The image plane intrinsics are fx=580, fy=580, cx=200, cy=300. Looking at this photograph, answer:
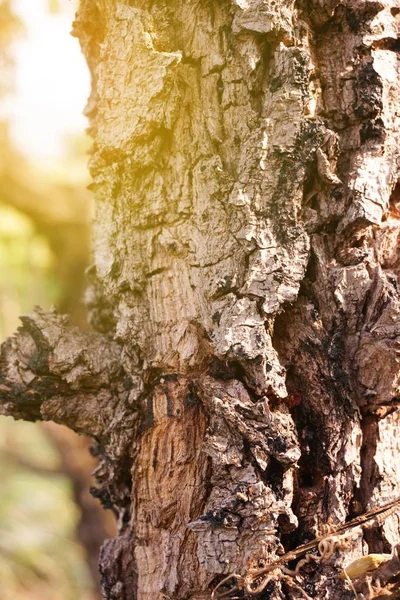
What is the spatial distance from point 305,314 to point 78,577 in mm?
7761

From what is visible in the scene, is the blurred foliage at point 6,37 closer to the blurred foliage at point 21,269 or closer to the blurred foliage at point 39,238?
the blurred foliage at point 39,238

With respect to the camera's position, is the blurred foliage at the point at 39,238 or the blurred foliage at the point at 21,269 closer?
the blurred foliage at the point at 39,238

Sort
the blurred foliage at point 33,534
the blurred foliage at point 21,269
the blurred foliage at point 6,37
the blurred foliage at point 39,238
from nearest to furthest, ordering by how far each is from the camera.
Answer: the blurred foliage at point 6,37 < the blurred foliage at point 39,238 < the blurred foliage at point 21,269 < the blurred foliage at point 33,534

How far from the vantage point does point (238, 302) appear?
1037mm

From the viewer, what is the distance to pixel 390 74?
113cm

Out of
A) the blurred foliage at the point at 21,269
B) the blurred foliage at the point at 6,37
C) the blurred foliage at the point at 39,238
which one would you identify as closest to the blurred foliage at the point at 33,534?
the blurred foliage at the point at 39,238

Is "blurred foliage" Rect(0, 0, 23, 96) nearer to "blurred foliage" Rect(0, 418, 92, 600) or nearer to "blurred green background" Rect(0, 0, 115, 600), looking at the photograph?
"blurred green background" Rect(0, 0, 115, 600)

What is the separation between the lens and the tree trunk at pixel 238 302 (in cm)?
100

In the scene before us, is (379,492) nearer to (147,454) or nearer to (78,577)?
(147,454)

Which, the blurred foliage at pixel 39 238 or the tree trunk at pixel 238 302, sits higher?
the blurred foliage at pixel 39 238

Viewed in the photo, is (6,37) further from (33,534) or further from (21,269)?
A: (33,534)

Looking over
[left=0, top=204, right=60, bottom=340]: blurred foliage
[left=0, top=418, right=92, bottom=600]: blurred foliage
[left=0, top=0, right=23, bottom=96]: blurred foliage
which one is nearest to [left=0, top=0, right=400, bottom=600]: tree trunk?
[left=0, top=0, right=23, bottom=96]: blurred foliage

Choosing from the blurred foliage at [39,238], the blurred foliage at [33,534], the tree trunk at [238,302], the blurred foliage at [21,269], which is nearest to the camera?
the tree trunk at [238,302]

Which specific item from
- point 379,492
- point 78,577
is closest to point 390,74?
point 379,492
